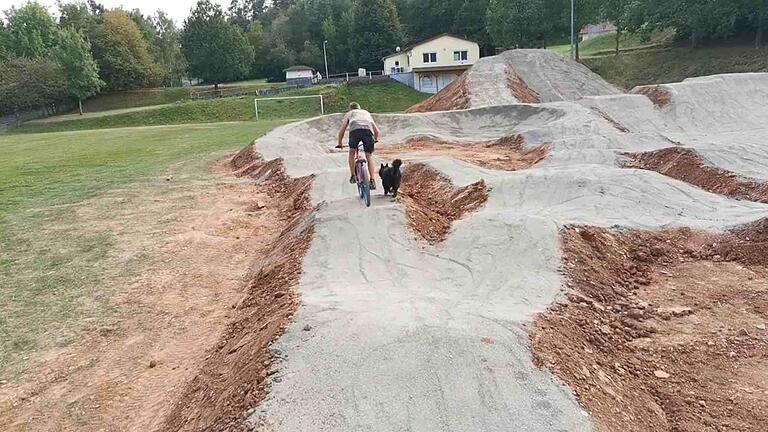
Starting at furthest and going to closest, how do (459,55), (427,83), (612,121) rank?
(459,55) → (427,83) → (612,121)

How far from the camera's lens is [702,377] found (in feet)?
18.6

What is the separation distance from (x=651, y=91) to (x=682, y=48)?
83.3ft

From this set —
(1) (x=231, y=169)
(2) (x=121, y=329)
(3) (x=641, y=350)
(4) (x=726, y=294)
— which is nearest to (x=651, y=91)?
(1) (x=231, y=169)

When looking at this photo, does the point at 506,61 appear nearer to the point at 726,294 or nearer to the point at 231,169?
the point at 231,169

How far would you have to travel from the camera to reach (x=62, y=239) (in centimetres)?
1116

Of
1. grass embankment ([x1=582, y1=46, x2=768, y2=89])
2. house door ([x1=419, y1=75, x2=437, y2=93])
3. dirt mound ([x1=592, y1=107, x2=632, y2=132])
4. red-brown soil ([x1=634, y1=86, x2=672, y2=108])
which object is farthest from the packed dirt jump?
house door ([x1=419, y1=75, x2=437, y2=93])

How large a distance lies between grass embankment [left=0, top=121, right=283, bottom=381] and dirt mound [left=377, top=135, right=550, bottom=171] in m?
7.36

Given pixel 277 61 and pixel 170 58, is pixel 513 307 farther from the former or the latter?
pixel 170 58

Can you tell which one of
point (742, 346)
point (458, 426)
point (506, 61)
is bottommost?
point (742, 346)

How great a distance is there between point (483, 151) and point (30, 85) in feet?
203

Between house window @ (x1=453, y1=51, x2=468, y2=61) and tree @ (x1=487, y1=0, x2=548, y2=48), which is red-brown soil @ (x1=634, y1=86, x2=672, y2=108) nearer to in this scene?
tree @ (x1=487, y1=0, x2=548, y2=48)

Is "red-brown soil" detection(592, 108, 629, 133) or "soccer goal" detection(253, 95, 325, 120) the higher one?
"soccer goal" detection(253, 95, 325, 120)

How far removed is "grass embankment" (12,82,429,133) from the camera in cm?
5284

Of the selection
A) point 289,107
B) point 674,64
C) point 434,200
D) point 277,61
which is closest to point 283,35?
point 277,61
